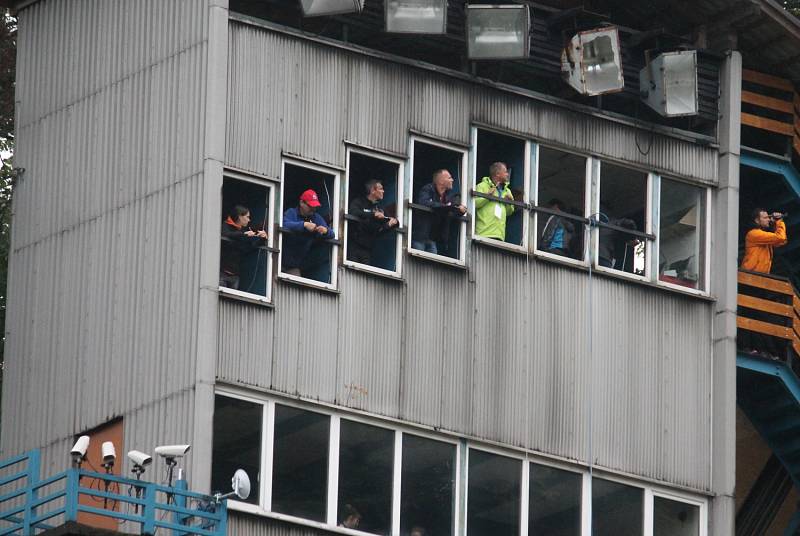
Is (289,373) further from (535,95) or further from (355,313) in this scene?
(535,95)

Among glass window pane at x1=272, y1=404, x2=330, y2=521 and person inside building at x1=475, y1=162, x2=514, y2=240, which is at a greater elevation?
person inside building at x1=475, y1=162, x2=514, y2=240

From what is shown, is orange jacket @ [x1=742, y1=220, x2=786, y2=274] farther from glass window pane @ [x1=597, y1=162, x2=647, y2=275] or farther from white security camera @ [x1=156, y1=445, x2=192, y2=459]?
white security camera @ [x1=156, y1=445, x2=192, y2=459]

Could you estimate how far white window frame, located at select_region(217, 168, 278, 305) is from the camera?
103ft

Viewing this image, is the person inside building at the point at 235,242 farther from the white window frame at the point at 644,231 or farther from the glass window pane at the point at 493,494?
the white window frame at the point at 644,231

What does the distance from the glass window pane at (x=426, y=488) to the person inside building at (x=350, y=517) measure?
0.71m

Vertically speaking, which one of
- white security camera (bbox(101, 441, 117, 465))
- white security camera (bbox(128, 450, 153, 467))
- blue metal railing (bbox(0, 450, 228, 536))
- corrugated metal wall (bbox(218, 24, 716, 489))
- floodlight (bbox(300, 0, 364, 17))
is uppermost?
floodlight (bbox(300, 0, 364, 17))

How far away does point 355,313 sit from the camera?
32.3 meters

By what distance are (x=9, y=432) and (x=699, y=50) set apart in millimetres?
11775

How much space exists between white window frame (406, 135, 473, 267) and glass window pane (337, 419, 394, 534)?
2.63m

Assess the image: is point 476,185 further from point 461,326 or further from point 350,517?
point 350,517

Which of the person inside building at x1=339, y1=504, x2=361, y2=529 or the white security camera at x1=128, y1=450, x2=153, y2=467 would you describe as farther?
the person inside building at x1=339, y1=504, x2=361, y2=529

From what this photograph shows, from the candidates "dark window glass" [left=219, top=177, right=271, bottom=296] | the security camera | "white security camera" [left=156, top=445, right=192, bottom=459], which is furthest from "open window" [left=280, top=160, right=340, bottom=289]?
the security camera

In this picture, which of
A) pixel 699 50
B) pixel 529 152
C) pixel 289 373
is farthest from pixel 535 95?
pixel 289 373

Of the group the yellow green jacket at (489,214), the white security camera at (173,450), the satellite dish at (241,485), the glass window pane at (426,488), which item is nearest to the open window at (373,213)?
the yellow green jacket at (489,214)
